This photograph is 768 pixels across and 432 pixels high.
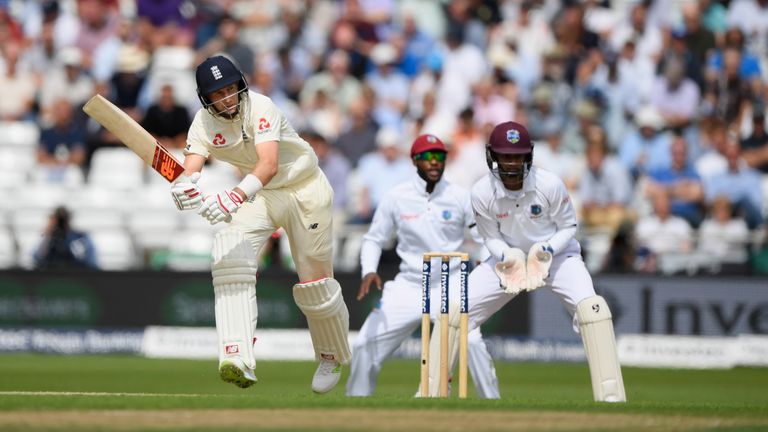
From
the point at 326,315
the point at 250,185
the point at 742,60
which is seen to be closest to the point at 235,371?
the point at 250,185

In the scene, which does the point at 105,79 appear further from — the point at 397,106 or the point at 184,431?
the point at 184,431

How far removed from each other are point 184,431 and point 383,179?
7968 mm

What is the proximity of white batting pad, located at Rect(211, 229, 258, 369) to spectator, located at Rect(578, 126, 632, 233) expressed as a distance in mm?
6661

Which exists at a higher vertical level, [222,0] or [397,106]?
[222,0]

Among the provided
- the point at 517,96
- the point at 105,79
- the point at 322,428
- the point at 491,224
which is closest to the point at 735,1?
the point at 517,96

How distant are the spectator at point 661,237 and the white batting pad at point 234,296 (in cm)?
620

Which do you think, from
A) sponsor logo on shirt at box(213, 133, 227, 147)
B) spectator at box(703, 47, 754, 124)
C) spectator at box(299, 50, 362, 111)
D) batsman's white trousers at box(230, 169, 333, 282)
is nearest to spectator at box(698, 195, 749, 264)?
spectator at box(703, 47, 754, 124)

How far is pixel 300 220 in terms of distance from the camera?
792 centimetres

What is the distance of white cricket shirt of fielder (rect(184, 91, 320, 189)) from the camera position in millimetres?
7531

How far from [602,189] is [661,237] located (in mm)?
1005

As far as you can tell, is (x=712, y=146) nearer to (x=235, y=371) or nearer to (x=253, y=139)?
(x=253, y=139)

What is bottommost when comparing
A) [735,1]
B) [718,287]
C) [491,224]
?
[718,287]

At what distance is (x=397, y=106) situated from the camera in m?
15.1

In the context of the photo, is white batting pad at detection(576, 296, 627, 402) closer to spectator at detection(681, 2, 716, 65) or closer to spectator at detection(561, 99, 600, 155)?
spectator at detection(561, 99, 600, 155)
